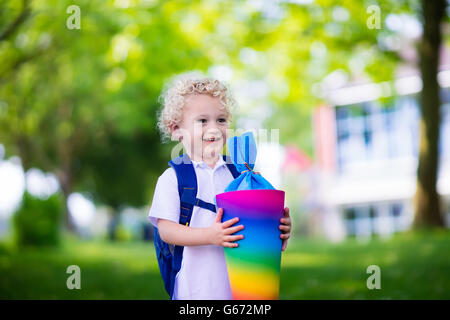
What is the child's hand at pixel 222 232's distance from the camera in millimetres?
2010

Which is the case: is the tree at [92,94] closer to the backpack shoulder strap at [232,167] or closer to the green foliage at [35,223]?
the green foliage at [35,223]

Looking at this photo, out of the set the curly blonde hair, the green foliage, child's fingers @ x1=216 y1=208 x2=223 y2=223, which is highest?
the curly blonde hair

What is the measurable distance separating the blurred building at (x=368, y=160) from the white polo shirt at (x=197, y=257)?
20.8 meters

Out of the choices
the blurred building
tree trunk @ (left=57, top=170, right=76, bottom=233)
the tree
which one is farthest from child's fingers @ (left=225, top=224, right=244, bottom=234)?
tree trunk @ (left=57, top=170, right=76, bottom=233)

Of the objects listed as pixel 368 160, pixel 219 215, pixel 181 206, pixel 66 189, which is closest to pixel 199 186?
pixel 181 206

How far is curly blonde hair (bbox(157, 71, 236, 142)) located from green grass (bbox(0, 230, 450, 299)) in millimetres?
2572

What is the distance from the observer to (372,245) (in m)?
9.22

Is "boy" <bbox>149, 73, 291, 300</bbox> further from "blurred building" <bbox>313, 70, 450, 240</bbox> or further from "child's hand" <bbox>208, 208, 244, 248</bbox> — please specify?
"blurred building" <bbox>313, 70, 450, 240</bbox>

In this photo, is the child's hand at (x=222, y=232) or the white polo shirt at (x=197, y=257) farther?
the white polo shirt at (x=197, y=257)

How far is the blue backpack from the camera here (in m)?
2.24

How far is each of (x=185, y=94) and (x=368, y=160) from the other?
22.6 m

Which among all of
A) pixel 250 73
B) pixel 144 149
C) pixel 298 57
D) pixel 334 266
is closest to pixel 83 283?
pixel 334 266

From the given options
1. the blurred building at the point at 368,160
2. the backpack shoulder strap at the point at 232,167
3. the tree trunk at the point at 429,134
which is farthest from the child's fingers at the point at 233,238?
the blurred building at the point at 368,160

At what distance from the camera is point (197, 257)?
2.23 meters
